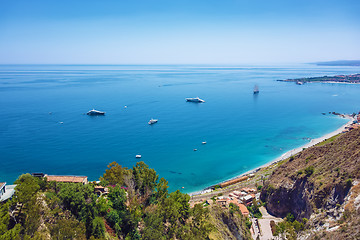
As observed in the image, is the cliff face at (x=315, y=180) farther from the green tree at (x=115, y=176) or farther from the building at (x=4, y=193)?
the building at (x=4, y=193)

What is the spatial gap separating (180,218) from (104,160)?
37.8 m

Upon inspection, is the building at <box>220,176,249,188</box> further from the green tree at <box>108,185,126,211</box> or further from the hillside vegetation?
the green tree at <box>108,185,126,211</box>

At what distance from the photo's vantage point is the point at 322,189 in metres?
33.3

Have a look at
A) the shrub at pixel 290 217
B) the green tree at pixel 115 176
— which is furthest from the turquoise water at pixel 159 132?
the green tree at pixel 115 176

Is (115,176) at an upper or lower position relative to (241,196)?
upper

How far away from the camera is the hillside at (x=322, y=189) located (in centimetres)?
2753

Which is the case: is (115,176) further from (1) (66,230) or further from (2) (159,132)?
(2) (159,132)

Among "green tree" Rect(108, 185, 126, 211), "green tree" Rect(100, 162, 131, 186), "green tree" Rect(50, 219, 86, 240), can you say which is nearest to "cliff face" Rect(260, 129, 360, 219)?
"green tree" Rect(108, 185, 126, 211)

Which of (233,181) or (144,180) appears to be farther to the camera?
(233,181)

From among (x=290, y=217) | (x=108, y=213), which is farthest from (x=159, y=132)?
(x=108, y=213)

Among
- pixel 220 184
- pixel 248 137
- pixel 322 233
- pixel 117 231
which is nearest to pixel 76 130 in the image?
pixel 220 184

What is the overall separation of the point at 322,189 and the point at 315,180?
2.50 meters

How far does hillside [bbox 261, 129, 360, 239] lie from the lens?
90.3 feet

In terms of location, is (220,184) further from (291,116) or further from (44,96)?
(44,96)
